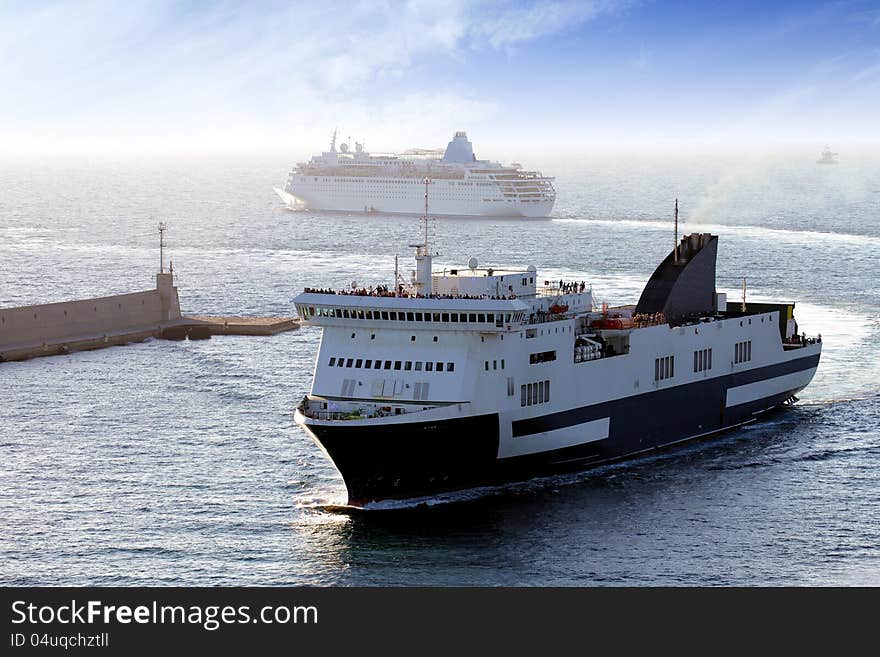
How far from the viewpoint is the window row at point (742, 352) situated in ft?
162

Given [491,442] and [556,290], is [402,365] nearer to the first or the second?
[491,442]

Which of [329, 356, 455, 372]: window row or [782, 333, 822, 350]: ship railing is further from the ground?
[329, 356, 455, 372]: window row

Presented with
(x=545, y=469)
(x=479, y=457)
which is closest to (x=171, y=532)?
(x=479, y=457)

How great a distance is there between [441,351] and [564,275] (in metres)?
45.8

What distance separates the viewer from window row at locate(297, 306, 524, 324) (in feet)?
126

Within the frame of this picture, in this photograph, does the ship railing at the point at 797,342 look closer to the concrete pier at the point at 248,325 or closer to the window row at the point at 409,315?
the window row at the point at 409,315

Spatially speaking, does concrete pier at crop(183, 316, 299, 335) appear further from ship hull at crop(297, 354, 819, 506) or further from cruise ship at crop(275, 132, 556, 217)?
cruise ship at crop(275, 132, 556, 217)

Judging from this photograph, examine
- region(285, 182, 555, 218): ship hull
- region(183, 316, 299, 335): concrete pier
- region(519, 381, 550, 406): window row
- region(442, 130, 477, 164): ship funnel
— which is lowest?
region(183, 316, 299, 335): concrete pier

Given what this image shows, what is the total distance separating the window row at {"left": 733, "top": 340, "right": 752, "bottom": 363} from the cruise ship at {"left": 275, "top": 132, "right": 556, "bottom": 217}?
93887mm

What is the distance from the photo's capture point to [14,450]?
4266 cm

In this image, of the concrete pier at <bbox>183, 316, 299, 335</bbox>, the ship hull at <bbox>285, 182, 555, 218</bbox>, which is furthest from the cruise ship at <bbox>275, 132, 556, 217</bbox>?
the concrete pier at <bbox>183, 316, 299, 335</bbox>

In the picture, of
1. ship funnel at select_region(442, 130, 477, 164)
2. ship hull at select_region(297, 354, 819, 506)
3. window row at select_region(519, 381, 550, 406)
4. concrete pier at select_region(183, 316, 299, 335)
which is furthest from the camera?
ship funnel at select_region(442, 130, 477, 164)

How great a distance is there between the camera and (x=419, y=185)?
490 feet

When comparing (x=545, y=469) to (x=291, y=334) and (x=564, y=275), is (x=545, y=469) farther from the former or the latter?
(x=564, y=275)
